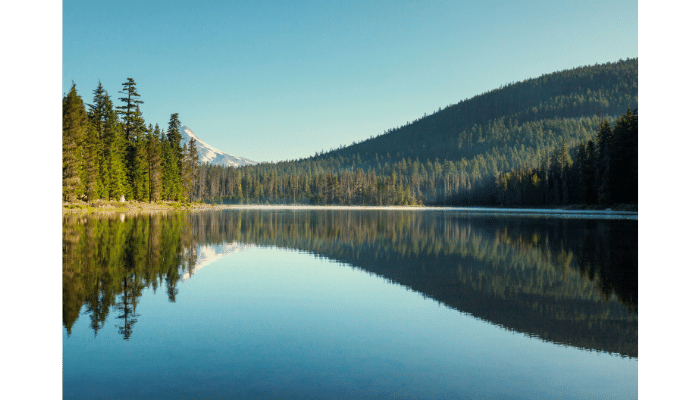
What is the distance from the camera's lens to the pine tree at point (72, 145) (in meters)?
43.4

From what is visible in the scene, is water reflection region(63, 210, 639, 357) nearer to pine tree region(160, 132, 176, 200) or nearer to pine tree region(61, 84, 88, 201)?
pine tree region(61, 84, 88, 201)

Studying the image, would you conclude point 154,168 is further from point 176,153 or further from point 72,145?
point 72,145

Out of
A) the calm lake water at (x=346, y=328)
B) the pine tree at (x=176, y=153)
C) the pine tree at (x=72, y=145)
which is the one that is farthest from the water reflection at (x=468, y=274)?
the pine tree at (x=176, y=153)

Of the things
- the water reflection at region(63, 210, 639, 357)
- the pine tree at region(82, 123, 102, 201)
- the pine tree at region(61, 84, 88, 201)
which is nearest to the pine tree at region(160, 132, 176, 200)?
the pine tree at region(82, 123, 102, 201)

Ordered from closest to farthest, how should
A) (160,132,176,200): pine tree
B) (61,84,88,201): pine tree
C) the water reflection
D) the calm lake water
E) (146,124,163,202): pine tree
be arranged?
the calm lake water < the water reflection < (61,84,88,201): pine tree < (146,124,163,202): pine tree < (160,132,176,200): pine tree

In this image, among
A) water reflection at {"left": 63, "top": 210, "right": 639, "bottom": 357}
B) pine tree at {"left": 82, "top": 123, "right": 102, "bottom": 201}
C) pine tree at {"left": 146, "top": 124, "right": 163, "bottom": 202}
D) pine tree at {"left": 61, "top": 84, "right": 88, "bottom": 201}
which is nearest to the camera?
water reflection at {"left": 63, "top": 210, "right": 639, "bottom": 357}

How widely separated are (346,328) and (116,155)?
183ft

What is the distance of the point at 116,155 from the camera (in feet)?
182

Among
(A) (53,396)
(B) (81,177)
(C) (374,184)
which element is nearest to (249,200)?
(C) (374,184)

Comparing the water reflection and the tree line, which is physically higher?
the tree line

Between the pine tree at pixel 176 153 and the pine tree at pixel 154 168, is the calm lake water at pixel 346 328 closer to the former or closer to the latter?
the pine tree at pixel 154 168

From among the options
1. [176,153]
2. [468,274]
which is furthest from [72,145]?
[468,274]

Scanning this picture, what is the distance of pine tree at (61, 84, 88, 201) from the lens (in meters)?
43.4

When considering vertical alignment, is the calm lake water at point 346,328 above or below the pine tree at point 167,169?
below
